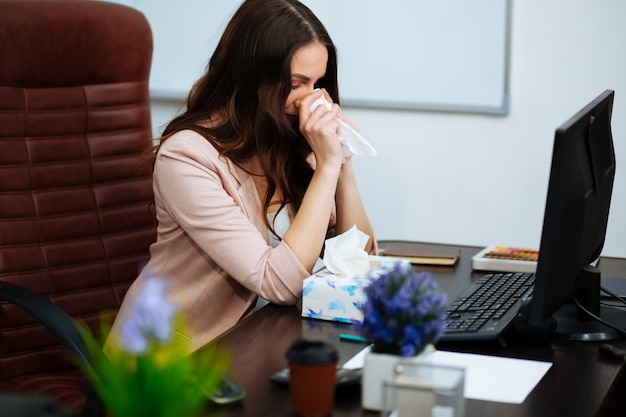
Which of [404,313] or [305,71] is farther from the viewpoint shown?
[305,71]

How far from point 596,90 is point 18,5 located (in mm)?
1596

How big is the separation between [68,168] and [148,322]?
125cm

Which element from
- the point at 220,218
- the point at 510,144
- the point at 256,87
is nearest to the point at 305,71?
the point at 256,87

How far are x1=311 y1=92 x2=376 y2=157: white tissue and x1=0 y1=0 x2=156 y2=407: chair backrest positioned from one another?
52 centimetres

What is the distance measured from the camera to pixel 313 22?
69.4 inches

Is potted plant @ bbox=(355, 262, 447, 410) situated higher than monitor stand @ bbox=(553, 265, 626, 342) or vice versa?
potted plant @ bbox=(355, 262, 447, 410)

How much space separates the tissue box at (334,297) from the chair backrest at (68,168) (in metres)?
0.55

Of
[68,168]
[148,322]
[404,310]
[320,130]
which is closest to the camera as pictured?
[148,322]

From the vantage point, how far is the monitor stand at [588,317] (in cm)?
139

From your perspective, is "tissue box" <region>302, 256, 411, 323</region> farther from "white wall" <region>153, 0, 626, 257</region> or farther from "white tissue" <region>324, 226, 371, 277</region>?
"white wall" <region>153, 0, 626, 257</region>

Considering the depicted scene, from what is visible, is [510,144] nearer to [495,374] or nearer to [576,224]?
[576,224]

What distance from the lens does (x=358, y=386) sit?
1.15 meters

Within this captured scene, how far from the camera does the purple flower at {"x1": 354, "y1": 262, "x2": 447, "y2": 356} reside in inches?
38.5

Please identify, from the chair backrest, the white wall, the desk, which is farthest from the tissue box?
the white wall
